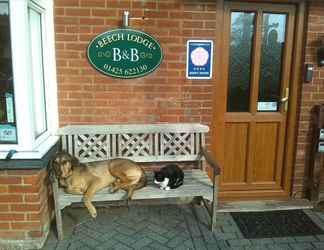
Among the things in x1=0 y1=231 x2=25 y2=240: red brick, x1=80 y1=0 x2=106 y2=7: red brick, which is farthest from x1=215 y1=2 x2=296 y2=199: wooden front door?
x1=0 y1=231 x2=25 y2=240: red brick

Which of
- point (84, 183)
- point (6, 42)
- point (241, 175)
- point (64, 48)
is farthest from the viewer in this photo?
point (241, 175)

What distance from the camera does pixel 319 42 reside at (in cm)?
349

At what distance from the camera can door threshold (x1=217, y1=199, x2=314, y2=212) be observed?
358cm

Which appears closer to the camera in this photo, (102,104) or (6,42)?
(6,42)

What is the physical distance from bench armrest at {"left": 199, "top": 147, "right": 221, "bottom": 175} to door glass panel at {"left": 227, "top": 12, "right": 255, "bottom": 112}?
575mm

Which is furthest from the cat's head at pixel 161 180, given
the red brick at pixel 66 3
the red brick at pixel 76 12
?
the red brick at pixel 66 3

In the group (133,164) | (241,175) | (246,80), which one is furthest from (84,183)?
(246,80)

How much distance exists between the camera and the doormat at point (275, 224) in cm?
312

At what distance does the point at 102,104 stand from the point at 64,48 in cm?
68

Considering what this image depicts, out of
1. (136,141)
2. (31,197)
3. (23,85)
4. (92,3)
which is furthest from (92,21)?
(31,197)

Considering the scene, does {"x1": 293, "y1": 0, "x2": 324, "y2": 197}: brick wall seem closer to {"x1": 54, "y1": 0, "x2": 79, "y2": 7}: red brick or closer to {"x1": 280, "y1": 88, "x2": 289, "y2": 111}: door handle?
{"x1": 280, "y1": 88, "x2": 289, "y2": 111}: door handle

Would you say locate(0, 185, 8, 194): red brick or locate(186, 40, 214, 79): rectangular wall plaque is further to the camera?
locate(186, 40, 214, 79): rectangular wall plaque

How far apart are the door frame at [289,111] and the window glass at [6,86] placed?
2.01 metres

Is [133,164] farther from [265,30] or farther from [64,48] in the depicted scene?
[265,30]
